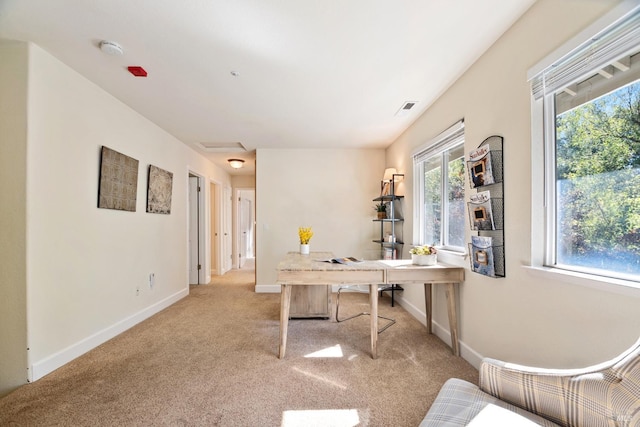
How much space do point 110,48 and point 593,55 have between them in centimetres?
284

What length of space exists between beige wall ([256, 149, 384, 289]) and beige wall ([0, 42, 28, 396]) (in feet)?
9.43

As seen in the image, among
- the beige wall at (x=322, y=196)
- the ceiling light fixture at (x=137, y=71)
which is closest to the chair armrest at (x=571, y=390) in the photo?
the ceiling light fixture at (x=137, y=71)

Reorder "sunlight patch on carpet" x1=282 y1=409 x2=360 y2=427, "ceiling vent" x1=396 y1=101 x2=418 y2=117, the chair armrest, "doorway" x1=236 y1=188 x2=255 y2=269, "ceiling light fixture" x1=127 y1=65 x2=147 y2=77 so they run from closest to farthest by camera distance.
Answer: the chair armrest, "sunlight patch on carpet" x1=282 y1=409 x2=360 y2=427, "ceiling light fixture" x1=127 y1=65 x2=147 y2=77, "ceiling vent" x1=396 y1=101 x2=418 y2=117, "doorway" x1=236 y1=188 x2=255 y2=269

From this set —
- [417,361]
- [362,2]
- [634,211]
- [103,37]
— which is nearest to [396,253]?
[417,361]

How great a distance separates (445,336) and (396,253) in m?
1.59

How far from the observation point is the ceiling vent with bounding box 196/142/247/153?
4.33m

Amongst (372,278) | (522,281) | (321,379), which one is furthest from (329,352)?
(522,281)

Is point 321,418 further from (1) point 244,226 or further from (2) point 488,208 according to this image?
(1) point 244,226

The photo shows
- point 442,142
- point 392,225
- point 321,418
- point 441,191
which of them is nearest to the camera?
point 321,418

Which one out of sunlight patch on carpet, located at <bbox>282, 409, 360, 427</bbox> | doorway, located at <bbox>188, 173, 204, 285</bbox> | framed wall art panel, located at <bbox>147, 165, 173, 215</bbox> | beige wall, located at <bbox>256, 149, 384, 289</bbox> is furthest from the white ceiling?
sunlight patch on carpet, located at <bbox>282, 409, 360, 427</bbox>

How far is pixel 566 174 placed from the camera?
1487 mm

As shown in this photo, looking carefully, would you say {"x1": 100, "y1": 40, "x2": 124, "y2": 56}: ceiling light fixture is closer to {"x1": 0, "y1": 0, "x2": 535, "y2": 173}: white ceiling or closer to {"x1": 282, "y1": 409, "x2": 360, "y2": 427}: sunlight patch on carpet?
{"x1": 0, "y1": 0, "x2": 535, "y2": 173}: white ceiling

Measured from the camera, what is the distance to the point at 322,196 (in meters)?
4.61

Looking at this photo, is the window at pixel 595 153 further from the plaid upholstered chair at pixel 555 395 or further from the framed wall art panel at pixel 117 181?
the framed wall art panel at pixel 117 181
